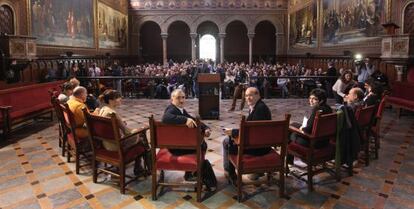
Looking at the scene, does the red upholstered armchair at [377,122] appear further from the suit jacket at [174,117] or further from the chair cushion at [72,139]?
the chair cushion at [72,139]

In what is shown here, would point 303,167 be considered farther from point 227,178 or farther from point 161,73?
point 161,73

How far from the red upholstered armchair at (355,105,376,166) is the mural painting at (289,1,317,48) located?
13.6 meters

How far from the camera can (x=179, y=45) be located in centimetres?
2806

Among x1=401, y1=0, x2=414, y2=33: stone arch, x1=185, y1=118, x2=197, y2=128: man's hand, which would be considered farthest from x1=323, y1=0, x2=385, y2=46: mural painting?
x1=185, y1=118, x2=197, y2=128: man's hand

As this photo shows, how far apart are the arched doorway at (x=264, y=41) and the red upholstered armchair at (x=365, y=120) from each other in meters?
22.8

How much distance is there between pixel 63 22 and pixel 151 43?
44.7 feet

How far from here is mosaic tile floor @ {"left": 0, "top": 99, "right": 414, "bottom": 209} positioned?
12.5 feet

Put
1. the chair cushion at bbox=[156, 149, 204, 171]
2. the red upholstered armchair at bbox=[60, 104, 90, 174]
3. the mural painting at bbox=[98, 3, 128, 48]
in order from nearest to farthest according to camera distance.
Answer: the chair cushion at bbox=[156, 149, 204, 171], the red upholstered armchair at bbox=[60, 104, 90, 174], the mural painting at bbox=[98, 3, 128, 48]

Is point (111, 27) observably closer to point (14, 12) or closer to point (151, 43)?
point (151, 43)

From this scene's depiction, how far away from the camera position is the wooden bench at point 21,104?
21.8ft

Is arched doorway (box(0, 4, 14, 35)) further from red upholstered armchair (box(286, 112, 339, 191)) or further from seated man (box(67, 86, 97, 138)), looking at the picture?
red upholstered armchair (box(286, 112, 339, 191))

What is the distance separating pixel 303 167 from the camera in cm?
490

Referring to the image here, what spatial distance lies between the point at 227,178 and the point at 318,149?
1.31 meters

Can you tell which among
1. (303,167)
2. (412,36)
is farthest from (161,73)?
(303,167)
